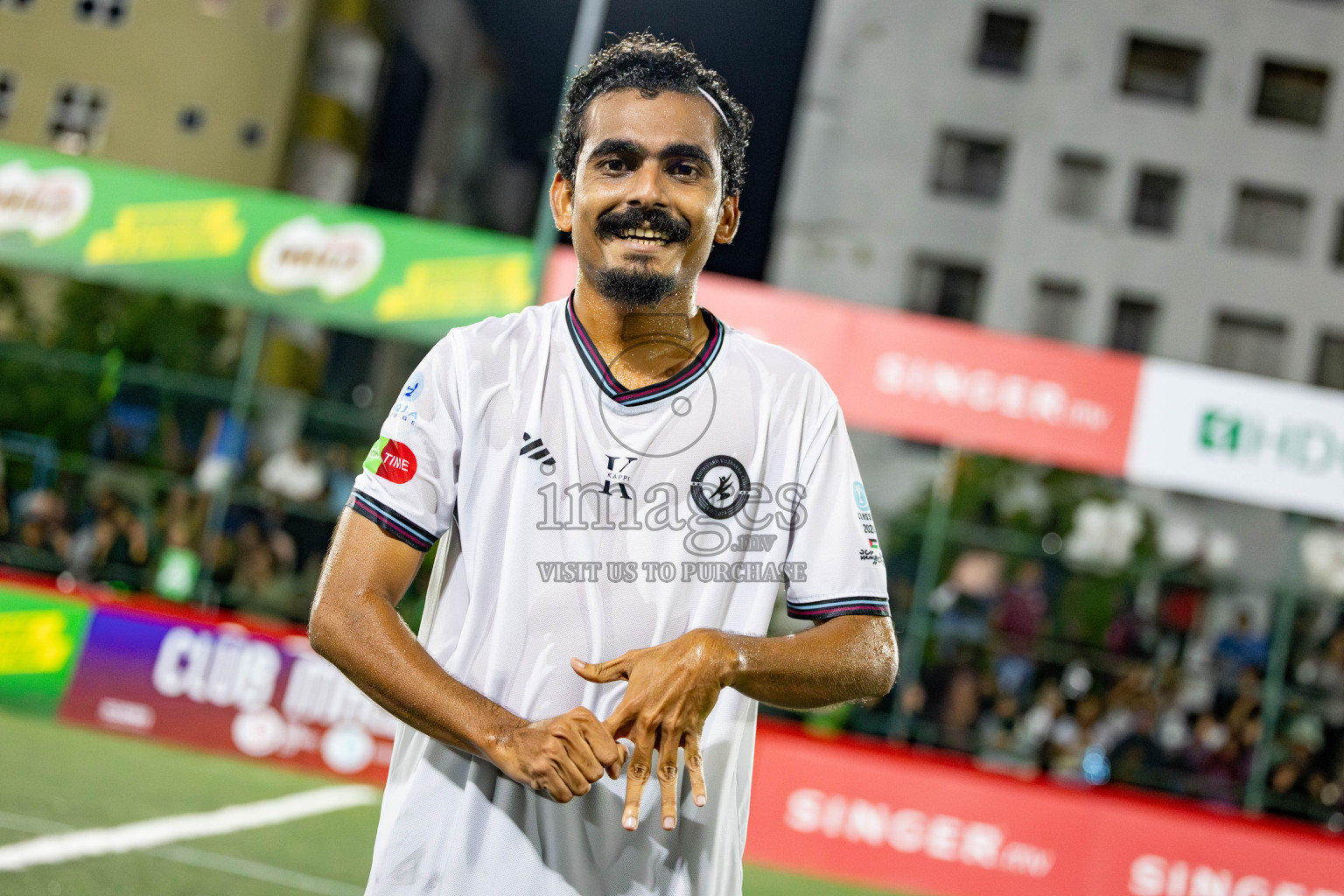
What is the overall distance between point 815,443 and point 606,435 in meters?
0.30

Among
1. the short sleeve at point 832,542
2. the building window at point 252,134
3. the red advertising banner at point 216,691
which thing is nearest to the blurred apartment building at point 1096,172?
the building window at point 252,134

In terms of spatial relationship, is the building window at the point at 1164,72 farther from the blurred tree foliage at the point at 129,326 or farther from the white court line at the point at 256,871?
the white court line at the point at 256,871

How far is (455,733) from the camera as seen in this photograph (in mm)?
1717

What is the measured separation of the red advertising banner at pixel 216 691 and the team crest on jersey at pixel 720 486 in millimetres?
7321

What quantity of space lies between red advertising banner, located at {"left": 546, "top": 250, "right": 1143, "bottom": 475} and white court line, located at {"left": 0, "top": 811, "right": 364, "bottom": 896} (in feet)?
13.6

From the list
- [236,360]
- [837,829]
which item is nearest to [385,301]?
[837,829]

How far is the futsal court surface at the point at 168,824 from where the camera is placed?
5859mm

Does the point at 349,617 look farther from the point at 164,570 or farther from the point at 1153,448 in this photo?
the point at 164,570

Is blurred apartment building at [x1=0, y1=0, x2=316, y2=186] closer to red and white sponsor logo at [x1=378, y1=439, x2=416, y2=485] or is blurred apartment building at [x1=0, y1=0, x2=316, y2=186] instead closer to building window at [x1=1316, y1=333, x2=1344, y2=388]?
red and white sponsor logo at [x1=378, y1=439, x2=416, y2=485]

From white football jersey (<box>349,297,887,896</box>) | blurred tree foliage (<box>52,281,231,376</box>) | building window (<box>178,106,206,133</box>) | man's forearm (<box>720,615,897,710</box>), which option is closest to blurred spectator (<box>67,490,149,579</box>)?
blurred tree foliage (<box>52,281,231,376</box>)

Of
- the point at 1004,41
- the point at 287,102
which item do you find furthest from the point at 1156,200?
the point at 287,102

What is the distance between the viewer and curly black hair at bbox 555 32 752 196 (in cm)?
192

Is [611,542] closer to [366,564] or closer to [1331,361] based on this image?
[366,564]

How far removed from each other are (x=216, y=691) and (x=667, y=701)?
7824mm
